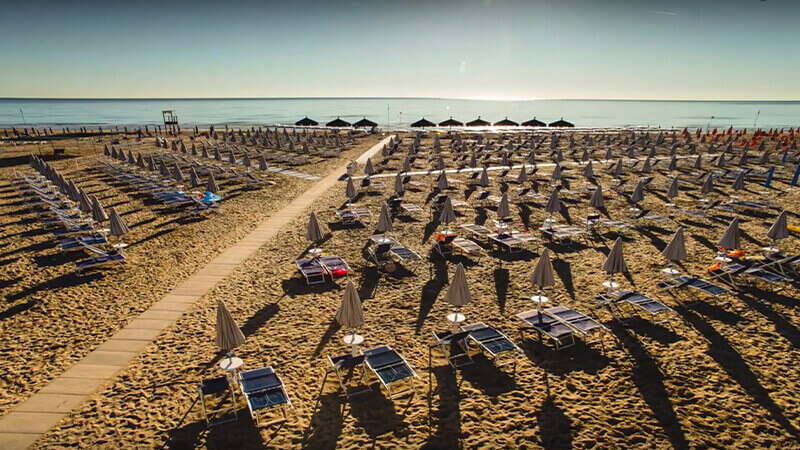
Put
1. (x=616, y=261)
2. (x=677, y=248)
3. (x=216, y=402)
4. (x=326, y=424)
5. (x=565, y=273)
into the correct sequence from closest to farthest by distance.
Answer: (x=326, y=424)
(x=216, y=402)
(x=616, y=261)
(x=677, y=248)
(x=565, y=273)

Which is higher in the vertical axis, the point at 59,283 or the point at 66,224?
the point at 66,224

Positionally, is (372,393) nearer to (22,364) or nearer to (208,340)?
(208,340)

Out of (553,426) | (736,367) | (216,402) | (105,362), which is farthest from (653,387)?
(105,362)

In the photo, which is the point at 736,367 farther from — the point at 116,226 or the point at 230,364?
the point at 116,226

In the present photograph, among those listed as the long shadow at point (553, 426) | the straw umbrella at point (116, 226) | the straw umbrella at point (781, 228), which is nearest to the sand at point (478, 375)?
the long shadow at point (553, 426)

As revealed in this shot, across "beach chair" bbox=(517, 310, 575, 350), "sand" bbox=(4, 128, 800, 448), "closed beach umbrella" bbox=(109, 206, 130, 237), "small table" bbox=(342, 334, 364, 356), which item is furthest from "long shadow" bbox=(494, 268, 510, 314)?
"closed beach umbrella" bbox=(109, 206, 130, 237)

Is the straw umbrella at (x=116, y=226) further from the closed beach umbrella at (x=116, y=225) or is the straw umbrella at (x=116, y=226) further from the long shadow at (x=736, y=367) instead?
the long shadow at (x=736, y=367)
